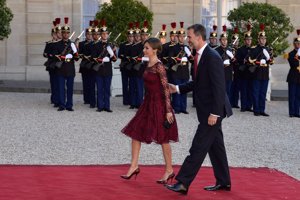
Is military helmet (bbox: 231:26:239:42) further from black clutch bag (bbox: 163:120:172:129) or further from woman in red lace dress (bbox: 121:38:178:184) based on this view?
black clutch bag (bbox: 163:120:172:129)

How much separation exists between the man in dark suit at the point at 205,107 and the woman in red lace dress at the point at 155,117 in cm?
54

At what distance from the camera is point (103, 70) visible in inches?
720

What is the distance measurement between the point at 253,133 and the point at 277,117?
3058 mm

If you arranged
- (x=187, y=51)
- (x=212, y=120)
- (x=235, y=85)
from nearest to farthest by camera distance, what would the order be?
(x=212, y=120)
(x=187, y=51)
(x=235, y=85)

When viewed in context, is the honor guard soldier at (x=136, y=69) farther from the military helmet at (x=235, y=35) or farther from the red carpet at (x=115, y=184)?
the red carpet at (x=115, y=184)

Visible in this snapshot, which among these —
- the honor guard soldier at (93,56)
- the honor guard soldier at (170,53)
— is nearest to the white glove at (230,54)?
the honor guard soldier at (170,53)

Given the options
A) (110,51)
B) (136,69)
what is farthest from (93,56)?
(136,69)

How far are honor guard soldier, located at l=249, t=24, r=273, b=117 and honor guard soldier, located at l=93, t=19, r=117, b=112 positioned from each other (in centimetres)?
283

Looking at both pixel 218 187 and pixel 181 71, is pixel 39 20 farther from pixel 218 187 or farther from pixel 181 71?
pixel 218 187

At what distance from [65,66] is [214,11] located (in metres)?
9.37

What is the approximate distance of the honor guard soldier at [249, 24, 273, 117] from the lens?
1820cm

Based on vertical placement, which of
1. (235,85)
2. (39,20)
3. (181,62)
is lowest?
(235,85)

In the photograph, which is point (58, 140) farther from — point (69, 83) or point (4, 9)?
point (4, 9)

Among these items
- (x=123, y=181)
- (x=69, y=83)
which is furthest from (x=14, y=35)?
(x=123, y=181)
